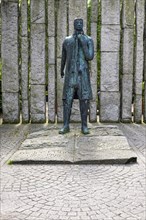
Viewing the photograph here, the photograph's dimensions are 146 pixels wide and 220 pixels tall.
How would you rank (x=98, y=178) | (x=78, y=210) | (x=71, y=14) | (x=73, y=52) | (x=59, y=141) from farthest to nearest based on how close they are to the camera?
(x=71, y=14) < (x=73, y=52) < (x=59, y=141) < (x=98, y=178) < (x=78, y=210)

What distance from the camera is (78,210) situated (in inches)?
139

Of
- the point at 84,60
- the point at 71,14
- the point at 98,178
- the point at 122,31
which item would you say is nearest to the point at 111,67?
the point at 122,31

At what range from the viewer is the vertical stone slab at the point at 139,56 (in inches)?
342

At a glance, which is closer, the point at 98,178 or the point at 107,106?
the point at 98,178

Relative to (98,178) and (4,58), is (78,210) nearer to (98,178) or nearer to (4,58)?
(98,178)

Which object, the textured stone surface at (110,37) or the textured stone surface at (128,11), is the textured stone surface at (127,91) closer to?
the textured stone surface at (110,37)

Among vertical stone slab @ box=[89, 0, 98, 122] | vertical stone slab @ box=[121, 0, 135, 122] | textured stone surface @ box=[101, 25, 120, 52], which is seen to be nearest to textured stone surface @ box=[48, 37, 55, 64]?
vertical stone slab @ box=[89, 0, 98, 122]

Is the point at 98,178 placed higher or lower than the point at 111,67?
lower

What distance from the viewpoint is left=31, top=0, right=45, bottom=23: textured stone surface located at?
8.58 metres

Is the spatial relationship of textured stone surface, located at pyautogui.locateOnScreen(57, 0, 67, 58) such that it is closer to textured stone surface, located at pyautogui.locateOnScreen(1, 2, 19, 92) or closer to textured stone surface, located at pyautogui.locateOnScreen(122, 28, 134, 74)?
textured stone surface, located at pyautogui.locateOnScreen(1, 2, 19, 92)

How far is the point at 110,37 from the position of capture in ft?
28.6

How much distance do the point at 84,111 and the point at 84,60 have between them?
911 millimetres

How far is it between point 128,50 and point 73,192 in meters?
5.51

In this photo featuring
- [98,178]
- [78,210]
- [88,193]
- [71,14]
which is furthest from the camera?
[71,14]
